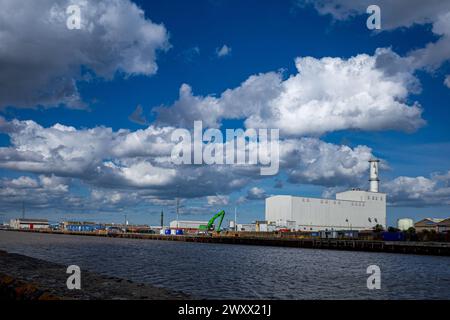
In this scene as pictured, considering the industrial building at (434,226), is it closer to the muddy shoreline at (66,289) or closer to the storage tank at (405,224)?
the storage tank at (405,224)

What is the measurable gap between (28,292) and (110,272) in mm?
25500

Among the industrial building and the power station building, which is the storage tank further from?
the power station building

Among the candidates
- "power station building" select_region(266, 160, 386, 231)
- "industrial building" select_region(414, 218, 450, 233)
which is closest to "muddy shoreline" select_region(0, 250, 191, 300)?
"power station building" select_region(266, 160, 386, 231)

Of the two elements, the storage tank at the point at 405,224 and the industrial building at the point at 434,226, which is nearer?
the industrial building at the point at 434,226

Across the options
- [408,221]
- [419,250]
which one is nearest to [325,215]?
[408,221]

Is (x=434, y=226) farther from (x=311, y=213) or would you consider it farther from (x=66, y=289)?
(x=66, y=289)

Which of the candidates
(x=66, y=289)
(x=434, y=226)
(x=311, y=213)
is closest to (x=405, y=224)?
(x=434, y=226)

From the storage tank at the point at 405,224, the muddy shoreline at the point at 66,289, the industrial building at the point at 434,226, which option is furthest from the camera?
the storage tank at the point at 405,224

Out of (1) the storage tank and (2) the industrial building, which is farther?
(1) the storage tank

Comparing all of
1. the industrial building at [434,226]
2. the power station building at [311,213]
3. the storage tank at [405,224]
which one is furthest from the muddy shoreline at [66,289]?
the storage tank at [405,224]

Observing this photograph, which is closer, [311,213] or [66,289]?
[66,289]

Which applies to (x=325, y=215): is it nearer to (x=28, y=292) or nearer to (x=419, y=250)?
(x=419, y=250)
